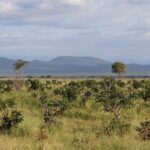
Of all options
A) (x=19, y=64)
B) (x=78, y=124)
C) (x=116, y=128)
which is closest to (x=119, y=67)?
(x=19, y=64)

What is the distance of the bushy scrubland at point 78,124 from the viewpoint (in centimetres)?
1359

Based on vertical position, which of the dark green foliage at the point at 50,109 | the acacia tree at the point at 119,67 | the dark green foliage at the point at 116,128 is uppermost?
the acacia tree at the point at 119,67

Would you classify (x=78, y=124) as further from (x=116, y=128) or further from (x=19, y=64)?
(x=19, y=64)

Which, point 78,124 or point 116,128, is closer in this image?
point 116,128

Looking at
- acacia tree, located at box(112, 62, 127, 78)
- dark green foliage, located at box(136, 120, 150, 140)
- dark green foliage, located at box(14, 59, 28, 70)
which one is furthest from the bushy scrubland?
acacia tree, located at box(112, 62, 127, 78)

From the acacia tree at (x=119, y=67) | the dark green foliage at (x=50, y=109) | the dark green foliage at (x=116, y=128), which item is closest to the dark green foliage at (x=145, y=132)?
the dark green foliage at (x=116, y=128)

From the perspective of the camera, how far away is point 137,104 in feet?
92.9

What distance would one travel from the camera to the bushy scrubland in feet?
44.6

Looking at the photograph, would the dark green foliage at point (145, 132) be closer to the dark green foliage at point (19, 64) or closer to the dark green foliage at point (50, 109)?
the dark green foliage at point (50, 109)

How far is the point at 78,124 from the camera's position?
68.9ft

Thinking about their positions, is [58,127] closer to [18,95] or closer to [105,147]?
[105,147]

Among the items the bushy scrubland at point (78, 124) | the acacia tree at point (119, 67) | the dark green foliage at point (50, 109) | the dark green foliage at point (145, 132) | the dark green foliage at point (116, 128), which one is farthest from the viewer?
the acacia tree at point (119, 67)

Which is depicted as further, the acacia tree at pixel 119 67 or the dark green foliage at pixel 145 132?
the acacia tree at pixel 119 67

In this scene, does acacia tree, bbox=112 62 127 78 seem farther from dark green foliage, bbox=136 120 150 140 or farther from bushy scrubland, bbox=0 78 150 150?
dark green foliage, bbox=136 120 150 140
